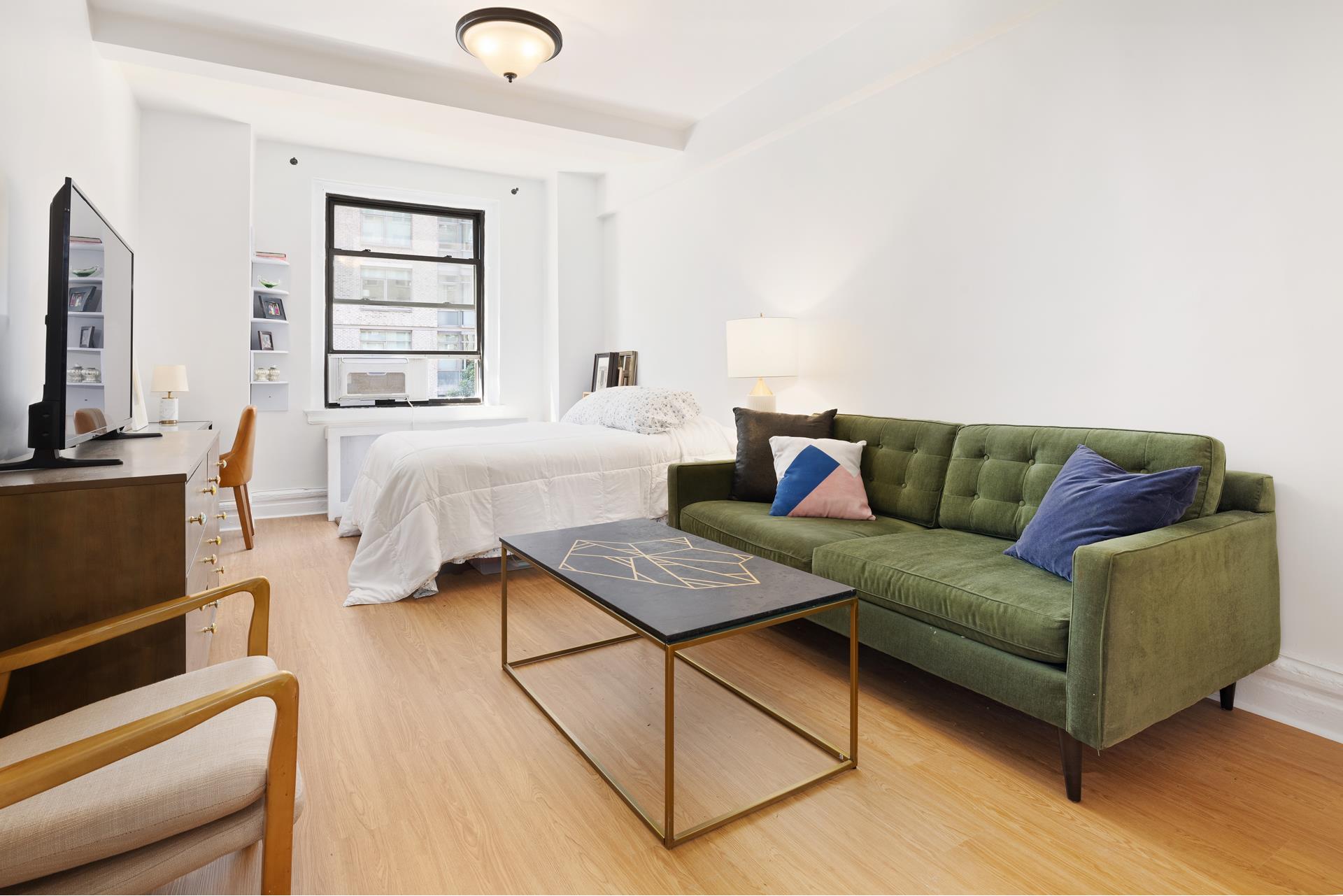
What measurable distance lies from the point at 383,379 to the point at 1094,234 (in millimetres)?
5060

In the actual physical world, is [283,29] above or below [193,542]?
above

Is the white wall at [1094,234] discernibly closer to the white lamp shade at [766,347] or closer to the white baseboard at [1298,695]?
the white baseboard at [1298,695]

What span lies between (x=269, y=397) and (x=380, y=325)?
1.05 m

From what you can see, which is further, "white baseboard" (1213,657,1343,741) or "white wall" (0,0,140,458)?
"white wall" (0,0,140,458)

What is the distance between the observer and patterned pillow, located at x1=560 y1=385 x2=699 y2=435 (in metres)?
4.16

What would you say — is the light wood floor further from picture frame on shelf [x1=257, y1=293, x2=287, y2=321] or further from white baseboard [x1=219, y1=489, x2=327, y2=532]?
picture frame on shelf [x1=257, y1=293, x2=287, y2=321]

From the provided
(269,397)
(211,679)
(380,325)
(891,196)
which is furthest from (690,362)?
(211,679)

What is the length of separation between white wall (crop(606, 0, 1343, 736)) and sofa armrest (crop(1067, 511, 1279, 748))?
10.8 inches

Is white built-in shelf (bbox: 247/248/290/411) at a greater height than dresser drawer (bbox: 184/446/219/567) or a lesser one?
greater

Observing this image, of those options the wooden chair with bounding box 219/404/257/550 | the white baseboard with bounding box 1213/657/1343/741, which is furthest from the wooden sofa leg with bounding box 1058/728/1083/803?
the wooden chair with bounding box 219/404/257/550

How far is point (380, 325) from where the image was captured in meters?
5.75

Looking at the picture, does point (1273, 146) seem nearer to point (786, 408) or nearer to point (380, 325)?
point (786, 408)

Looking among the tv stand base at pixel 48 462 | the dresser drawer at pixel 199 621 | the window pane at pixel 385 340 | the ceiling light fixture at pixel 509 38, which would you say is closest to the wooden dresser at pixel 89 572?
the dresser drawer at pixel 199 621

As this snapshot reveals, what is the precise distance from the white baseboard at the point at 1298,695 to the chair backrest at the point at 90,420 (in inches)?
143
